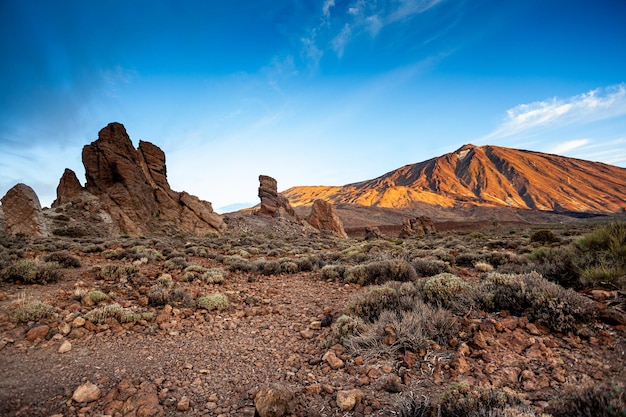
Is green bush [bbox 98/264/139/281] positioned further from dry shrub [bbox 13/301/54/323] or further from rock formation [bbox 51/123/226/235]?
rock formation [bbox 51/123/226/235]

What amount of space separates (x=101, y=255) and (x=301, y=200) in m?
131

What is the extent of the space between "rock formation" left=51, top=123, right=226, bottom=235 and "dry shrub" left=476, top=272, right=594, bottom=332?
2812cm

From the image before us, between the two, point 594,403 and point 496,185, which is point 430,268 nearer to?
point 594,403

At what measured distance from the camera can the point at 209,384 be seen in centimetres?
344

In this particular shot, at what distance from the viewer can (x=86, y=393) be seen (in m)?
3.09

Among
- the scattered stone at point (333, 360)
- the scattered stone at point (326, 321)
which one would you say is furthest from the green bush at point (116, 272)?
the scattered stone at point (333, 360)

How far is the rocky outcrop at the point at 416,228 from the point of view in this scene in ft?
105

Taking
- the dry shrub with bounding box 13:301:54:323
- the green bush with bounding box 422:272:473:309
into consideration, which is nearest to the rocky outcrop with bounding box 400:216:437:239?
the green bush with bounding box 422:272:473:309

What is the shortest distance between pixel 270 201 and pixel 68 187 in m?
24.0

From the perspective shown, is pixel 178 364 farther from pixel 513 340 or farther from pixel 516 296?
pixel 516 296

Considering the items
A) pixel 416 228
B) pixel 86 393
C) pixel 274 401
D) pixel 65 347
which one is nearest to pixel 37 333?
pixel 65 347

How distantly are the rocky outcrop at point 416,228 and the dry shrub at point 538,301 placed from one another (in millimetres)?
27916

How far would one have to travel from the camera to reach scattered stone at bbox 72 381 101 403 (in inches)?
119

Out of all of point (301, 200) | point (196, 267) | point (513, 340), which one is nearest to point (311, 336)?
point (513, 340)
